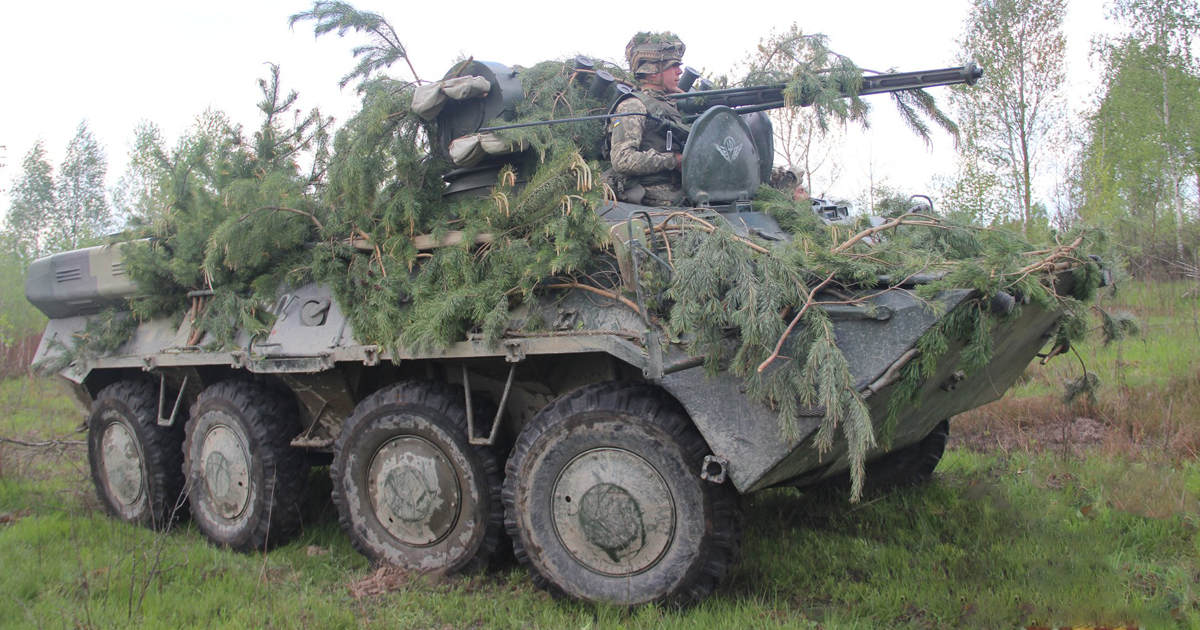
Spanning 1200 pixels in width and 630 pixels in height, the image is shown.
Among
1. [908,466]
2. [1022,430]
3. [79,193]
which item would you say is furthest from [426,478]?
[79,193]

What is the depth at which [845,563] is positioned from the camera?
4.79m

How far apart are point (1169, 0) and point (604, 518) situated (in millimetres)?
17086

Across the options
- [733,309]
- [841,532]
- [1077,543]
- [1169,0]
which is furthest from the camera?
[1169,0]

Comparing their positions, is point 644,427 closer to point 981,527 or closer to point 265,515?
point 981,527

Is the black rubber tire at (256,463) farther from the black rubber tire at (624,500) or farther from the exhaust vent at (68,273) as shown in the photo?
the black rubber tire at (624,500)

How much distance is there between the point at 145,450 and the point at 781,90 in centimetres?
477

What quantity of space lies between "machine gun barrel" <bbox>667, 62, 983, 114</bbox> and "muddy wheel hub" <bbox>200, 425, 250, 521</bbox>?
135 inches

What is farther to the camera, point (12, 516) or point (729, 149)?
point (12, 516)

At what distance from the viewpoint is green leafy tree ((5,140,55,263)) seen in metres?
24.5

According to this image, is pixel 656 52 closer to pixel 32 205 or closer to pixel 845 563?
pixel 845 563

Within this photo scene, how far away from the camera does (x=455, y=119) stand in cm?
545

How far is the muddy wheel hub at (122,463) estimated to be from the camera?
255 inches

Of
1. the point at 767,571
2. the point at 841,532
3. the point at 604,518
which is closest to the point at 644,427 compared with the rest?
the point at 604,518

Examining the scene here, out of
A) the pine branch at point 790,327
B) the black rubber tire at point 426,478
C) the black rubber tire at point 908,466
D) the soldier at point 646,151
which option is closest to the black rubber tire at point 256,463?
the black rubber tire at point 426,478
